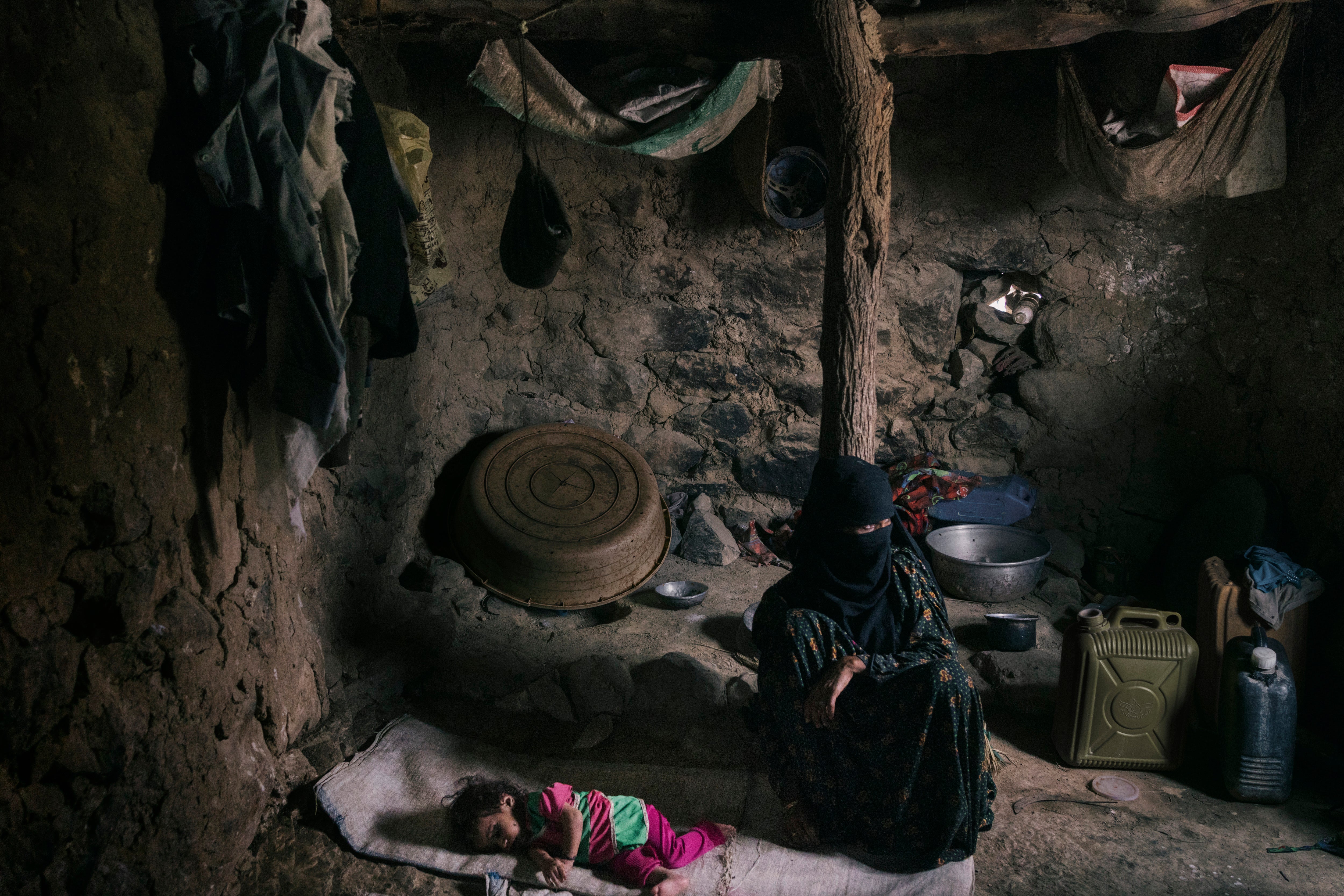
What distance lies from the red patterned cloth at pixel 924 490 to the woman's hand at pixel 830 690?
203 cm

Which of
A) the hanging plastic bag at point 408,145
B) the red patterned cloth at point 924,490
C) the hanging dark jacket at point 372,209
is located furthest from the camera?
the red patterned cloth at point 924,490

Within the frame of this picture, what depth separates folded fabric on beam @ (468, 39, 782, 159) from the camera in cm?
325

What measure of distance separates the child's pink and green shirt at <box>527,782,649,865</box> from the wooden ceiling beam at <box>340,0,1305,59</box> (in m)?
2.50

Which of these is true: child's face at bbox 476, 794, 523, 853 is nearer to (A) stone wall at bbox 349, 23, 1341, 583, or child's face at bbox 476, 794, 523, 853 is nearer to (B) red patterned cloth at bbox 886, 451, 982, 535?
(A) stone wall at bbox 349, 23, 1341, 583

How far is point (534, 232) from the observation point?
3.36m

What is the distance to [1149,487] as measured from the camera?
4.39 m

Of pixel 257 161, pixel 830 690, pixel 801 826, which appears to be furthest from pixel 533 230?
pixel 801 826

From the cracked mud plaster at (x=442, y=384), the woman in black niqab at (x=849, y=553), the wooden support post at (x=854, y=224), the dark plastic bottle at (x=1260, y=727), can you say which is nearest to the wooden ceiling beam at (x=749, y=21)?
the wooden support post at (x=854, y=224)

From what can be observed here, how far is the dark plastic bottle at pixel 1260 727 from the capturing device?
2738 mm

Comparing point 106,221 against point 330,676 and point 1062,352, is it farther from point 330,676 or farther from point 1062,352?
point 1062,352

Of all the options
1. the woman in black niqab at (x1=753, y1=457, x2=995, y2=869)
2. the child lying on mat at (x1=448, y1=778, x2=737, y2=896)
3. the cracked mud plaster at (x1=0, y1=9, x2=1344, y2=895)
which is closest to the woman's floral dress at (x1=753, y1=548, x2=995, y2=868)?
the woman in black niqab at (x1=753, y1=457, x2=995, y2=869)

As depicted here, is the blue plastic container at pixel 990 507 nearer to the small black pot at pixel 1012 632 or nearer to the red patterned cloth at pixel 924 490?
the red patterned cloth at pixel 924 490

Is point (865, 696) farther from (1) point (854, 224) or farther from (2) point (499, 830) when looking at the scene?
(1) point (854, 224)

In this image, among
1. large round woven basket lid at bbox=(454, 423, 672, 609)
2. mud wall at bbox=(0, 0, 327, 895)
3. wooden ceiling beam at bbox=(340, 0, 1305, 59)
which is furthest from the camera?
large round woven basket lid at bbox=(454, 423, 672, 609)
